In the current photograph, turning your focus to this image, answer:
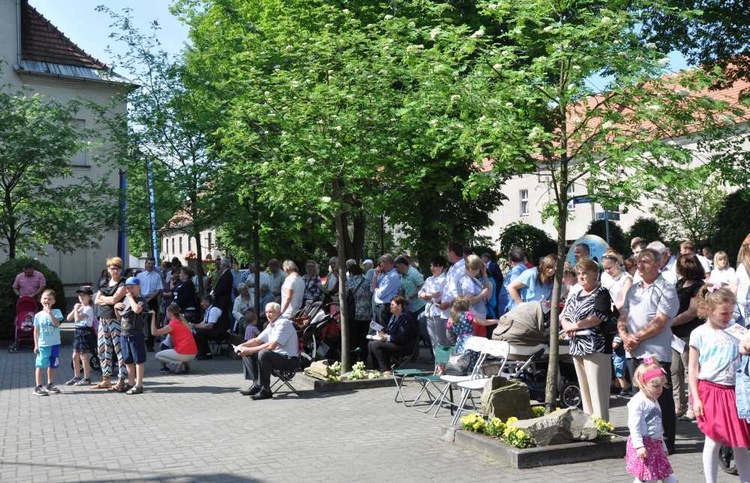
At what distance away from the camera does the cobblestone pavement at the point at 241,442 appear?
7613 mm

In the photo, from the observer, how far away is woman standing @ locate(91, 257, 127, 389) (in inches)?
523

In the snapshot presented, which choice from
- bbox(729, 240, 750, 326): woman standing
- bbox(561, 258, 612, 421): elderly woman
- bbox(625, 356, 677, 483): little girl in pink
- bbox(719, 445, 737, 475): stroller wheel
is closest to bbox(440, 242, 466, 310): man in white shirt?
bbox(561, 258, 612, 421): elderly woman

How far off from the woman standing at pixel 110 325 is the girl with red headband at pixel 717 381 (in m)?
9.28

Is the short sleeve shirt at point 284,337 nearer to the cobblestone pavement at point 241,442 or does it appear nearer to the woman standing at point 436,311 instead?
the cobblestone pavement at point 241,442

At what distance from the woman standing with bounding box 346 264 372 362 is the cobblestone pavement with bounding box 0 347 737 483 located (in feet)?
9.18

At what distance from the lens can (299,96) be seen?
512 inches

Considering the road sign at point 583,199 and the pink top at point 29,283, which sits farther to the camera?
the pink top at point 29,283

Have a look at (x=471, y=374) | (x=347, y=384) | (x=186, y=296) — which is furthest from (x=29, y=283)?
(x=471, y=374)

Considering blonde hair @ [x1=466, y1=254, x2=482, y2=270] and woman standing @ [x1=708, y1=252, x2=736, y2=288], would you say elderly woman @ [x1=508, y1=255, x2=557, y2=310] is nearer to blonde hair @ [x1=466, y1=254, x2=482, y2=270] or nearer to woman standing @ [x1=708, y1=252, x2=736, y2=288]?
blonde hair @ [x1=466, y1=254, x2=482, y2=270]

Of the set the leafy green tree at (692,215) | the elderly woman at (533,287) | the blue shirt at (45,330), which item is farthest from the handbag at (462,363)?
the leafy green tree at (692,215)

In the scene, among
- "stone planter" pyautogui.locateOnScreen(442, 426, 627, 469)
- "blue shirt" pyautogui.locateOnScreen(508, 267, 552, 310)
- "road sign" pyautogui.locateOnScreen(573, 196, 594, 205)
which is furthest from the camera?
"blue shirt" pyautogui.locateOnScreen(508, 267, 552, 310)

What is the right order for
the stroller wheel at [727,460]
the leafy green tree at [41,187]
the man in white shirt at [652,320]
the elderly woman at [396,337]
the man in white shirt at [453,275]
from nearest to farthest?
the stroller wheel at [727,460] < the man in white shirt at [652,320] < the man in white shirt at [453,275] < the elderly woman at [396,337] < the leafy green tree at [41,187]

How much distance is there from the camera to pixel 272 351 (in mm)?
12305

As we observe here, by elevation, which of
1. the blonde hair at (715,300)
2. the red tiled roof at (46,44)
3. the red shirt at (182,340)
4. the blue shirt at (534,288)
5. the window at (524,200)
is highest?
the red tiled roof at (46,44)
